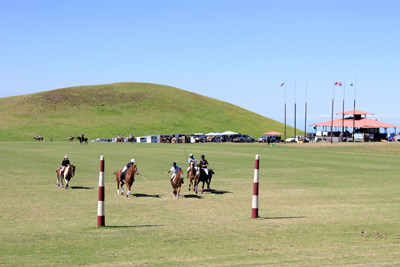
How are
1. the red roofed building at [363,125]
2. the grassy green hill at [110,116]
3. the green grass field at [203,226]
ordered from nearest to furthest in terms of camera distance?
the green grass field at [203,226] → the red roofed building at [363,125] → the grassy green hill at [110,116]

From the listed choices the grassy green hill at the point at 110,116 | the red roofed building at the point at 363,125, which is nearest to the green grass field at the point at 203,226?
the red roofed building at the point at 363,125

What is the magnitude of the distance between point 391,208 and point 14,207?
11.5 m

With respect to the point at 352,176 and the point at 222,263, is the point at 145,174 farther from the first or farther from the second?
the point at 222,263

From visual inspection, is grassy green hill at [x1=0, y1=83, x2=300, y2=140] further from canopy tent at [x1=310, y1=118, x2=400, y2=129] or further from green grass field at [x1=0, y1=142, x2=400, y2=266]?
green grass field at [x1=0, y1=142, x2=400, y2=266]

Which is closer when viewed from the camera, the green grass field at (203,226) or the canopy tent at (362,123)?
the green grass field at (203,226)

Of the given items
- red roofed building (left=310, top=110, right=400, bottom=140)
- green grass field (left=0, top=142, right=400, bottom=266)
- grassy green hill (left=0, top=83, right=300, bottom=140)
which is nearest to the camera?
green grass field (left=0, top=142, right=400, bottom=266)

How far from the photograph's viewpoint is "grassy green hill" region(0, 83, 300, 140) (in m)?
144

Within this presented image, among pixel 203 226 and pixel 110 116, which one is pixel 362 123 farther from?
pixel 203 226

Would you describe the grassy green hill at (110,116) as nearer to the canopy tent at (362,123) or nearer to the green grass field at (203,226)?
the canopy tent at (362,123)

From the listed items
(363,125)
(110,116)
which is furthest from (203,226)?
(110,116)

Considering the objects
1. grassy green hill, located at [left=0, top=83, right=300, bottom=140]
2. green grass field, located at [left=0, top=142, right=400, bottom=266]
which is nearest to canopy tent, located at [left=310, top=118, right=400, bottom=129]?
grassy green hill, located at [left=0, top=83, right=300, bottom=140]

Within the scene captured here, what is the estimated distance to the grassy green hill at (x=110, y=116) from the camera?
143875 millimetres

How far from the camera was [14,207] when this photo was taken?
15.5 meters

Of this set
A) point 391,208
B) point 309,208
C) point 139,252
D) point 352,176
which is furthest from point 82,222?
point 352,176
